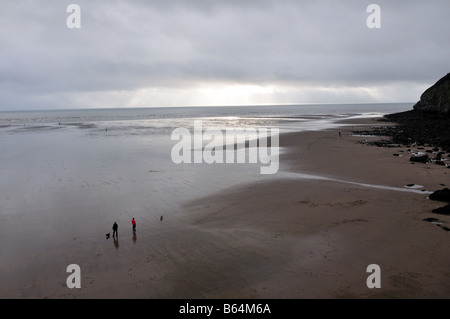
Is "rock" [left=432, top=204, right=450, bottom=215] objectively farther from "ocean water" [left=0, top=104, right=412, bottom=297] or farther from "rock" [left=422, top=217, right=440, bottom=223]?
"ocean water" [left=0, top=104, right=412, bottom=297]

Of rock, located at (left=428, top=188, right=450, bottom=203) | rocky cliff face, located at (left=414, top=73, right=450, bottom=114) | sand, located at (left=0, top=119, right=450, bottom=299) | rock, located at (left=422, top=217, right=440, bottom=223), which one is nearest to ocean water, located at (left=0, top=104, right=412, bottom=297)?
sand, located at (left=0, top=119, right=450, bottom=299)

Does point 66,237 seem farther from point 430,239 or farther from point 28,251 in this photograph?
point 430,239

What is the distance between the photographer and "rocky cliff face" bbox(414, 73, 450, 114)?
83.7m

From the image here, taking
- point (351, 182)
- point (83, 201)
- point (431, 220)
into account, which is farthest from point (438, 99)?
point (83, 201)

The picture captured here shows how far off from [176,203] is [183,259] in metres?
8.19

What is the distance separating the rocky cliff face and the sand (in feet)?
256

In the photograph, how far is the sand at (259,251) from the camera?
11.2 m

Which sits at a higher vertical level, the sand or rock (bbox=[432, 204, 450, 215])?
rock (bbox=[432, 204, 450, 215])

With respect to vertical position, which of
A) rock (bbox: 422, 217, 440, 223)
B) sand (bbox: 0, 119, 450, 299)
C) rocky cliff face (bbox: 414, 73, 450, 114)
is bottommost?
sand (bbox: 0, 119, 450, 299)

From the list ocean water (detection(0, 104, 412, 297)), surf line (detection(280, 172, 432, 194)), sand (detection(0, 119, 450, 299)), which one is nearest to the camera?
sand (detection(0, 119, 450, 299))

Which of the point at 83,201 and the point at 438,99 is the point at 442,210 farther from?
the point at 438,99
